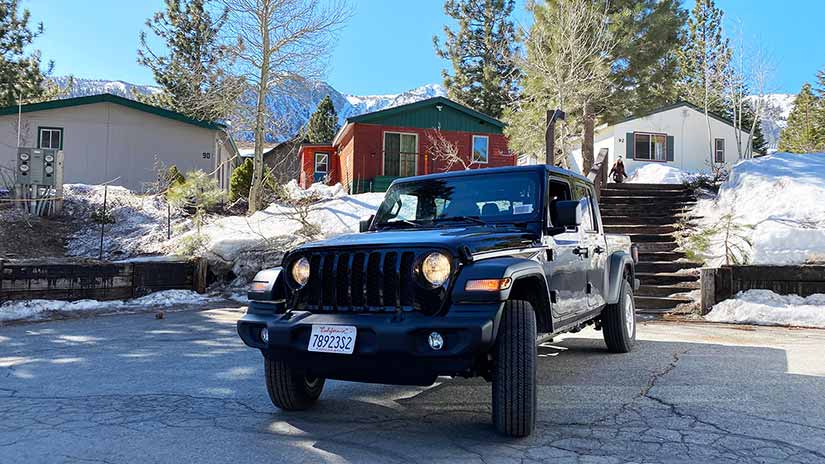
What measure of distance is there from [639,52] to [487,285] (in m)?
19.3

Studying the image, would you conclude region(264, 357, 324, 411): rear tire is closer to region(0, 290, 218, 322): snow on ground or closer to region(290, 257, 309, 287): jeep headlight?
region(290, 257, 309, 287): jeep headlight

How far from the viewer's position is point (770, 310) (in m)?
9.69

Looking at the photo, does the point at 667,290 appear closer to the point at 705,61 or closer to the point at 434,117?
the point at 434,117

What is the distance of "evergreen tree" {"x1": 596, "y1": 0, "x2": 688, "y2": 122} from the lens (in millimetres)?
20062

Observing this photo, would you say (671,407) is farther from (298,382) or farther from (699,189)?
(699,189)

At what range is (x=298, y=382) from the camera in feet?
14.4

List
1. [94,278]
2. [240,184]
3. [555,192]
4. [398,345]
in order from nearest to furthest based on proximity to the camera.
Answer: [398,345] < [555,192] < [94,278] < [240,184]

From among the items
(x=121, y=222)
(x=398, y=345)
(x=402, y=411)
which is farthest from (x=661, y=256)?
(x=121, y=222)

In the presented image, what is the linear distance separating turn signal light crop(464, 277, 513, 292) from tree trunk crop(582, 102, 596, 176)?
59.1 feet

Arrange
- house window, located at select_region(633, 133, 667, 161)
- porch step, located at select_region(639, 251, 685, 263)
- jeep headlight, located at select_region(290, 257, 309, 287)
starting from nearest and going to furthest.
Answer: jeep headlight, located at select_region(290, 257, 309, 287)
porch step, located at select_region(639, 251, 685, 263)
house window, located at select_region(633, 133, 667, 161)

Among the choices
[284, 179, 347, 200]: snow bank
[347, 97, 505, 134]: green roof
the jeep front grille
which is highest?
[347, 97, 505, 134]: green roof

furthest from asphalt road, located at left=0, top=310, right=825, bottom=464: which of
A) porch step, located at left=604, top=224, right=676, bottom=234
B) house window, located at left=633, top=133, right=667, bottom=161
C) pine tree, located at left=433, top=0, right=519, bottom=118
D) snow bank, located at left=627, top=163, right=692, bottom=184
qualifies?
pine tree, located at left=433, top=0, right=519, bottom=118

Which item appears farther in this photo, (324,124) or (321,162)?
(324,124)

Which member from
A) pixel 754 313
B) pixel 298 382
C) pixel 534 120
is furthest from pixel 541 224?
pixel 534 120
